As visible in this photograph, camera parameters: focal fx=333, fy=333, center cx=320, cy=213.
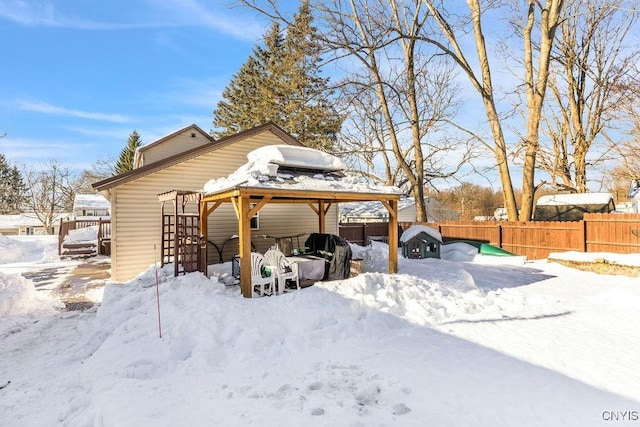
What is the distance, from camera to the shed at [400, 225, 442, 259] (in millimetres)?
13430

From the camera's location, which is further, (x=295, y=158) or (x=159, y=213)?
(x=159, y=213)

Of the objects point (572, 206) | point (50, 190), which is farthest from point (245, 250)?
point (50, 190)

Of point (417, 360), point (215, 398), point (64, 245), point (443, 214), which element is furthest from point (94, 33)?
point (443, 214)

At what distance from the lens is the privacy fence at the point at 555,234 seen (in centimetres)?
1164

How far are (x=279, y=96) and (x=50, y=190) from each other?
33937 mm

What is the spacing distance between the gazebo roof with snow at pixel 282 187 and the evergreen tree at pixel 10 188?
1803 inches

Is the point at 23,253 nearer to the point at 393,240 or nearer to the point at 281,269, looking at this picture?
the point at 281,269

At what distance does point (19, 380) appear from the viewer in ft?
14.4

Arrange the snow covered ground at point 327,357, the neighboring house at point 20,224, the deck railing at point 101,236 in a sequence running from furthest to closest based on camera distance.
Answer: the neighboring house at point 20,224 < the deck railing at point 101,236 < the snow covered ground at point 327,357

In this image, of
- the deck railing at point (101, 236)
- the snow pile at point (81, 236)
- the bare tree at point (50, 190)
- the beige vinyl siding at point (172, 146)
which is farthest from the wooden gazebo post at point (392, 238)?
the bare tree at point (50, 190)

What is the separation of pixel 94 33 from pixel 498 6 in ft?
54.3

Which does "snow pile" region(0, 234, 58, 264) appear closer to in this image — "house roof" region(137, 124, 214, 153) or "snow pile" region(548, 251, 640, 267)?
"house roof" region(137, 124, 214, 153)

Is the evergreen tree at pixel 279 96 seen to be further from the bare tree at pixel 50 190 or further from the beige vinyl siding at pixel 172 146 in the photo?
the bare tree at pixel 50 190

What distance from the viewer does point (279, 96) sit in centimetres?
2520
